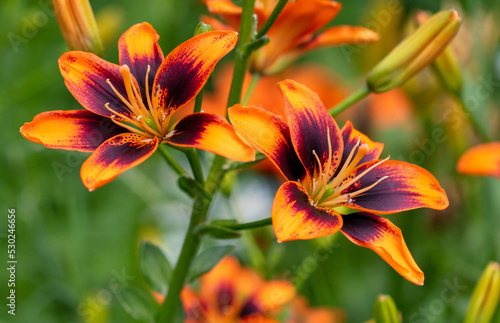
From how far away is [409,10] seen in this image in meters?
1.74

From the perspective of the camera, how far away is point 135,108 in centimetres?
69

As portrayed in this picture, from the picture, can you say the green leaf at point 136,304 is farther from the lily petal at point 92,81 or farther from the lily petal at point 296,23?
the lily petal at point 296,23

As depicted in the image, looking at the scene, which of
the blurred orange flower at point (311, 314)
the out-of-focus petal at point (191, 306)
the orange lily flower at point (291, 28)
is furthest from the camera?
the blurred orange flower at point (311, 314)

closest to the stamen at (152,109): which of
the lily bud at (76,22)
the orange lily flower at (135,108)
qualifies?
the orange lily flower at (135,108)

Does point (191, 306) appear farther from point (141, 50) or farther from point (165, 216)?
point (165, 216)

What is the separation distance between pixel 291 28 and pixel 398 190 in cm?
28

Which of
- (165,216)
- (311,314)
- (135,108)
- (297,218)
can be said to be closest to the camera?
(297,218)

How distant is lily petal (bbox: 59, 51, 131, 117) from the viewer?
0.66 m

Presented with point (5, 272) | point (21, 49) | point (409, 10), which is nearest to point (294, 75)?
point (409, 10)

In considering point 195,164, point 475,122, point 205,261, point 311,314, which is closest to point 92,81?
point 195,164

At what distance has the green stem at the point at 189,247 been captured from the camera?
2.27ft

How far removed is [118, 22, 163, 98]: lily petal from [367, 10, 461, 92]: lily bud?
294 mm

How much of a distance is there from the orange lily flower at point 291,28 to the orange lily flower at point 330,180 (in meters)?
0.15

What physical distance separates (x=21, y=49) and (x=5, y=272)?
0.56 meters
